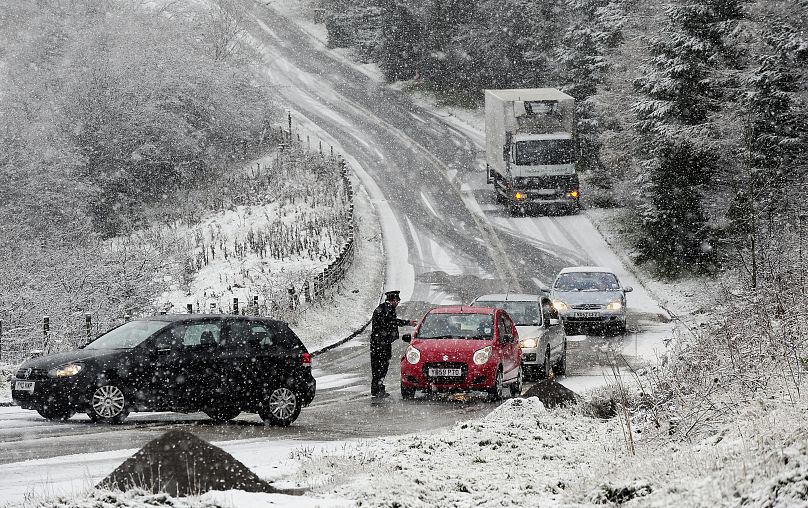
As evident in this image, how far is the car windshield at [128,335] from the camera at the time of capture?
16.1m

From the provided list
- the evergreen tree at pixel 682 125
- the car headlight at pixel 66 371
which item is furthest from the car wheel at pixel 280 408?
the evergreen tree at pixel 682 125

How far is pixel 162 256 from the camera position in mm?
38281

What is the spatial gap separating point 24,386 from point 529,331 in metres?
9.97

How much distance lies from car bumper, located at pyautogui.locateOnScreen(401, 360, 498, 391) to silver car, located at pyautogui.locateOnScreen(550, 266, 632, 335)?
10.3m

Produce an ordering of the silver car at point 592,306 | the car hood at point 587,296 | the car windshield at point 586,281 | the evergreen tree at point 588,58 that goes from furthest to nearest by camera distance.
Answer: the evergreen tree at point 588,58
the car windshield at point 586,281
the car hood at point 587,296
the silver car at point 592,306

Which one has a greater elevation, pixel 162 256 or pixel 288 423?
pixel 162 256

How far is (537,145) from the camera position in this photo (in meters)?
44.8

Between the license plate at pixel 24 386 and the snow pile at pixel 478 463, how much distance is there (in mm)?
5161

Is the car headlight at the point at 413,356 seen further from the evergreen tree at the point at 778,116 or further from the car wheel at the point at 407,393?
the evergreen tree at the point at 778,116

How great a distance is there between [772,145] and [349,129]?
32204 millimetres

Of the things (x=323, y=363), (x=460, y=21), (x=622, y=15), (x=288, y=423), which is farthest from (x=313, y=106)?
(x=288, y=423)

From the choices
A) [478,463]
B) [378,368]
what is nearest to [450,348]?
[378,368]

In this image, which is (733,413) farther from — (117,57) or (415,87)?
(415,87)

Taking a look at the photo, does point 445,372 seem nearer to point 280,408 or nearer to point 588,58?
point 280,408
